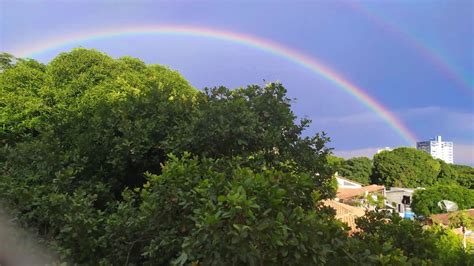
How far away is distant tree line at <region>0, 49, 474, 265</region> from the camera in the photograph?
7.86ft

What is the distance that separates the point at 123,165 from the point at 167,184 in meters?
1.25

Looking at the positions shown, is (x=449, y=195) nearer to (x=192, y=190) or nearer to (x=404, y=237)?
(x=404, y=237)

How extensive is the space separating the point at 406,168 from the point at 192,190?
201 feet

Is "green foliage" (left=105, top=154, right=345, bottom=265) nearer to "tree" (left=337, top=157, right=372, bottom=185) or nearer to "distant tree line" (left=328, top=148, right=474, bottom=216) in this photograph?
"distant tree line" (left=328, top=148, right=474, bottom=216)

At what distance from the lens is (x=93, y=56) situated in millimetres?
14883

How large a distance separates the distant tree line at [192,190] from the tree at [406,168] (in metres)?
58.4

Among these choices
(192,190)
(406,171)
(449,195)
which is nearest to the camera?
(192,190)

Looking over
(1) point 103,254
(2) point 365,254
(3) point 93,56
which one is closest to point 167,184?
(1) point 103,254

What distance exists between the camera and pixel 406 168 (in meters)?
59.8

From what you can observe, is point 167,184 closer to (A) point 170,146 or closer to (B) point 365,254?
(A) point 170,146

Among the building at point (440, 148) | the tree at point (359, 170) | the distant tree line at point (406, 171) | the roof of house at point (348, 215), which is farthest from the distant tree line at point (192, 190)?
the building at point (440, 148)

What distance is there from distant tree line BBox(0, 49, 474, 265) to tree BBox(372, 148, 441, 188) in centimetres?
5838

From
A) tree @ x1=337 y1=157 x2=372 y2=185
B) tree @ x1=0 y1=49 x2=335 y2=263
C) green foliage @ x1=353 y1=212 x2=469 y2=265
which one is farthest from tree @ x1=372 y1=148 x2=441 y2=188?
tree @ x1=0 y1=49 x2=335 y2=263

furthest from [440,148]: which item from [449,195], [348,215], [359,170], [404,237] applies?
[404,237]
